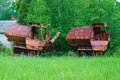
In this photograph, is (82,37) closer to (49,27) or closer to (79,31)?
(79,31)

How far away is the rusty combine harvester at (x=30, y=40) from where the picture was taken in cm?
2291

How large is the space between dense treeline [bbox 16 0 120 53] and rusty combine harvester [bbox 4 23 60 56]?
208 cm

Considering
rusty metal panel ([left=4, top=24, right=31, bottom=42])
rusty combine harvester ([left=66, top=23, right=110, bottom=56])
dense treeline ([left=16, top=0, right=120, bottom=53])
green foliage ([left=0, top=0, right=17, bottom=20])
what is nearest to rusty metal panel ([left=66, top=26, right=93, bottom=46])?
rusty combine harvester ([left=66, top=23, right=110, bottom=56])

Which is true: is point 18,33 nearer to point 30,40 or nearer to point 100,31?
point 30,40

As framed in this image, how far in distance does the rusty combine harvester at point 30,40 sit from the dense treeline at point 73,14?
2.08 metres

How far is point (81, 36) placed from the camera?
2334 centimetres

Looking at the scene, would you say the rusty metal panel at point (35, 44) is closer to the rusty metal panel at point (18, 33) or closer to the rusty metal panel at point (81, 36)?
the rusty metal panel at point (18, 33)

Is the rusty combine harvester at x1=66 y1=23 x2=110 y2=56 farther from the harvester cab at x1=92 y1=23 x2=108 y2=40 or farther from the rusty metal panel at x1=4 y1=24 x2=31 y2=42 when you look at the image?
the rusty metal panel at x1=4 y1=24 x2=31 y2=42

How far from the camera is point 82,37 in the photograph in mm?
23281

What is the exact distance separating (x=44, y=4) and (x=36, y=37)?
2.99 meters

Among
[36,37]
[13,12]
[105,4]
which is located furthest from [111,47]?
[13,12]

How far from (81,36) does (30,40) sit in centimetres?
300

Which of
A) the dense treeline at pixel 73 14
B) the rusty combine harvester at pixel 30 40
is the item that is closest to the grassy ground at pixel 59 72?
the rusty combine harvester at pixel 30 40

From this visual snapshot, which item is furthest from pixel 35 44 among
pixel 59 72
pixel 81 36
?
pixel 59 72
